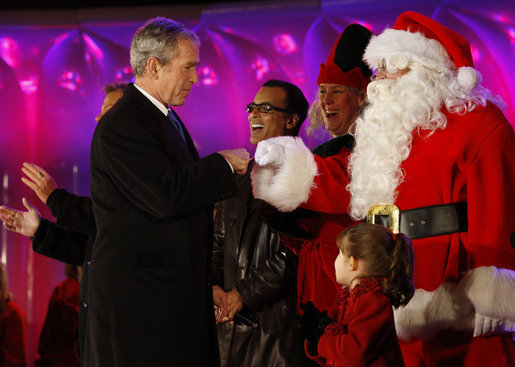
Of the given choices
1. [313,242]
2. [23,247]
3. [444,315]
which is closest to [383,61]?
[313,242]

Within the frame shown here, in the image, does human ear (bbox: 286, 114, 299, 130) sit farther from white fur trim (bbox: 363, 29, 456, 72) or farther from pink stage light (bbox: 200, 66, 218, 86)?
pink stage light (bbox: 200, 66, 218, 86)

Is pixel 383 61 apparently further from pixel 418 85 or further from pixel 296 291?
pixel 296 291

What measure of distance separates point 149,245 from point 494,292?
4.34 ft

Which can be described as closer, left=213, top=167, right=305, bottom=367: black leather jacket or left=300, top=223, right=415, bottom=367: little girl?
left=300, top=223, right=415, bottom=367: little girl

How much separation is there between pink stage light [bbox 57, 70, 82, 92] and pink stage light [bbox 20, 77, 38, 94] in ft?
0.77

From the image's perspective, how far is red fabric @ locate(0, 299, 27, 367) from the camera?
5.98 meters

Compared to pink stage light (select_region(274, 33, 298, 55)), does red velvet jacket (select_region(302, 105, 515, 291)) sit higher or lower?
lower

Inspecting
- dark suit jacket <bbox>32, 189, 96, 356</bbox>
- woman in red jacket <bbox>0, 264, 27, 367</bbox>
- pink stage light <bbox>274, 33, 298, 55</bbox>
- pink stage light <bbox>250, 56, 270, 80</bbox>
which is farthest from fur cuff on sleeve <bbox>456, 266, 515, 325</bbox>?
woman in red jacket <bbox>0, 264, 27, 367</bbox>

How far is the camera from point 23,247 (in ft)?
22.2

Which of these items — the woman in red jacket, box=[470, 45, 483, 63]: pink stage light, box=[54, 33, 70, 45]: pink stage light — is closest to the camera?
box=[470, 45, 483, 63]: pink stage light

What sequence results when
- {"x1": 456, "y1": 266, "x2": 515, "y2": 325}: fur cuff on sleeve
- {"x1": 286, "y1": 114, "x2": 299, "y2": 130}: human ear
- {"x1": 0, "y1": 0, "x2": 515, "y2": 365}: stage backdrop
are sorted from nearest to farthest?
{"x1": 456, "y1": 266, "x2": 515, "y2": 325}: fur cuff on sleeve < {"x1": 286, "y1": 114, "x2": 299, "y2": 130}: human ear < {"x1": 0, "y1": 0, "x2": 515, "y2": 365}: stage backdrop

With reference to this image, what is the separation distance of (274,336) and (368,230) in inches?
43.0

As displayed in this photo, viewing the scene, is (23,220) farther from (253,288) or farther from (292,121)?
(292,121)

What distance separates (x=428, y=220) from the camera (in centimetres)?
272
